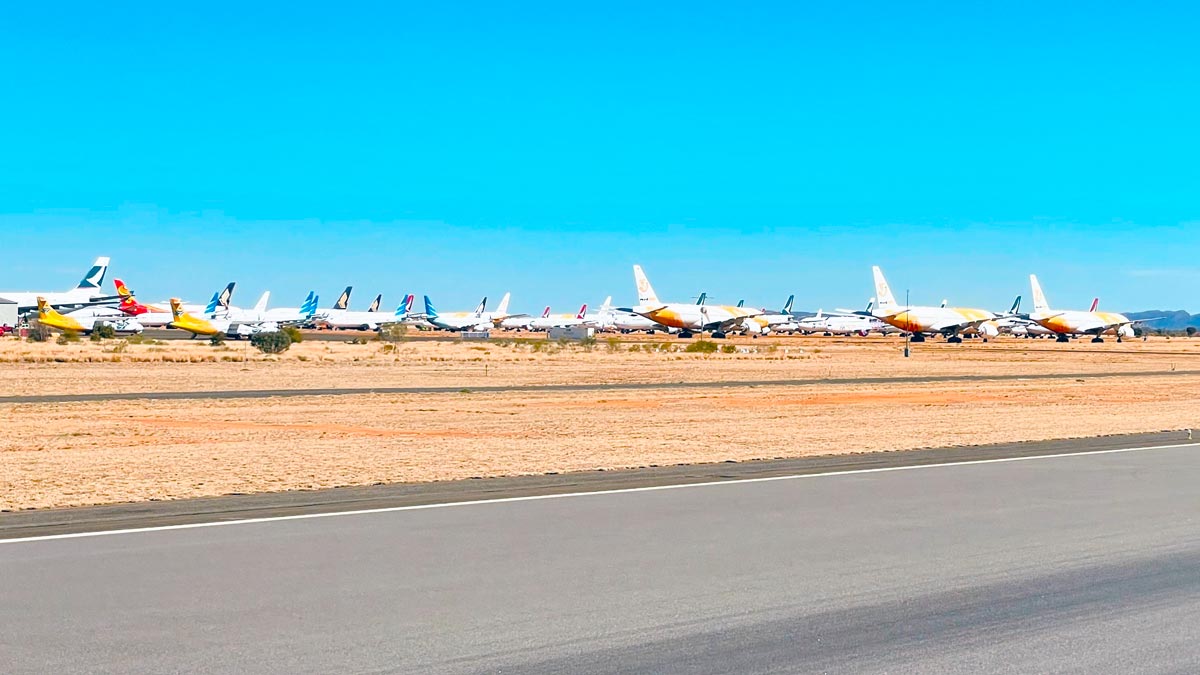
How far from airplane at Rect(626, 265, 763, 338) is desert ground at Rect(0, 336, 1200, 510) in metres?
74.8

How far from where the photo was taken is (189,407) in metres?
30.9

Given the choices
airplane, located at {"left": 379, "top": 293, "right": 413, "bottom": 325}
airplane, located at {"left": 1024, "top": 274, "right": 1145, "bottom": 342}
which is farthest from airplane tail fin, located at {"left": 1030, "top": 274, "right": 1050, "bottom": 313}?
airplane, located at {"left": 379, "top": 293, "right": 413, "bottom": 325}

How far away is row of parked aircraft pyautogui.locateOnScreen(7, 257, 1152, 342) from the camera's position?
118 meters

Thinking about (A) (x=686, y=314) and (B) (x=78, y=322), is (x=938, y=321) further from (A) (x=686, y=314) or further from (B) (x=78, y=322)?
(B) (x=78, y=322)

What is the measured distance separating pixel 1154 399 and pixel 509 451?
23646mm

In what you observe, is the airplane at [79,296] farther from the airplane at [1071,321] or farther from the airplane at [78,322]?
the airplane at [1071,321]

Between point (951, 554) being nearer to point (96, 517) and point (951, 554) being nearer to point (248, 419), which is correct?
point (96, 517)

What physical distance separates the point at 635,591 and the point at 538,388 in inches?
1233

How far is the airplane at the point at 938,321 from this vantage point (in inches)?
4776

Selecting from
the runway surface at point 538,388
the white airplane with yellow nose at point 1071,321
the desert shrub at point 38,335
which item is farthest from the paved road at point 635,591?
the white airplane with yellow nose at point 1071,321

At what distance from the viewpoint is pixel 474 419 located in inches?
1111

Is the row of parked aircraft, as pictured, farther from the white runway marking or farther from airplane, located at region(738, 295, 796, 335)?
the white runway marking

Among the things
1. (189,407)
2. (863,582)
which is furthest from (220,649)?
(189,407)

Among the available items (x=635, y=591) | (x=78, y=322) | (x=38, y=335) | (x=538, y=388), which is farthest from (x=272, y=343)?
(x=635, y=591)
